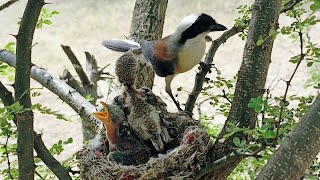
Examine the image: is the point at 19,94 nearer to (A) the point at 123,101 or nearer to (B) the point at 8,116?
(B) the point at 8,116

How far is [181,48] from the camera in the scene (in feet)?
5.69

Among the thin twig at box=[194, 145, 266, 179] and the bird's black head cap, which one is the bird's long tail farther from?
the thin twig at box=[194, 145, 266, 179]

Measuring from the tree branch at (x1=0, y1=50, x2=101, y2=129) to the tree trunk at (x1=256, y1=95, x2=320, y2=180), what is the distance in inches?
33.0

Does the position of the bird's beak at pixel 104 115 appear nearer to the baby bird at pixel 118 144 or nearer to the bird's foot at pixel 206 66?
the baby bird at pixel 118 144

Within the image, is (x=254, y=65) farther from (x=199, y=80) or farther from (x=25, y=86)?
(x=25, y=86)

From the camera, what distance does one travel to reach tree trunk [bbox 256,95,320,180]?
0.92m

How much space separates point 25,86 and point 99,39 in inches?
198

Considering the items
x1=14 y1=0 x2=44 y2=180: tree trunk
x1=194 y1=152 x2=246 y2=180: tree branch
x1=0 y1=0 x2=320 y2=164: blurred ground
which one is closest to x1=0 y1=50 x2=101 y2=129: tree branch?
x1=14 y1=0 x2=44 y2=180: tree trunk

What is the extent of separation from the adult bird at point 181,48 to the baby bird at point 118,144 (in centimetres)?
20

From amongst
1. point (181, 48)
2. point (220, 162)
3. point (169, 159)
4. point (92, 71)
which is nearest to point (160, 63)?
point (181, 48)

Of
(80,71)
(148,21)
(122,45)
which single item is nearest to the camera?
(122,45)

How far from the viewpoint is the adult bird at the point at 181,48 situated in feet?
5.56

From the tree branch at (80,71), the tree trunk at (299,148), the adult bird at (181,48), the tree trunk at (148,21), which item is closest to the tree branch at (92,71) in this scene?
the tree branch at (80,71)

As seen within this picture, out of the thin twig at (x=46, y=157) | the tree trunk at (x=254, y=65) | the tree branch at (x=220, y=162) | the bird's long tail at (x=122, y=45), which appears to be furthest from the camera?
the bird's long tail at (x=122, y=45)
